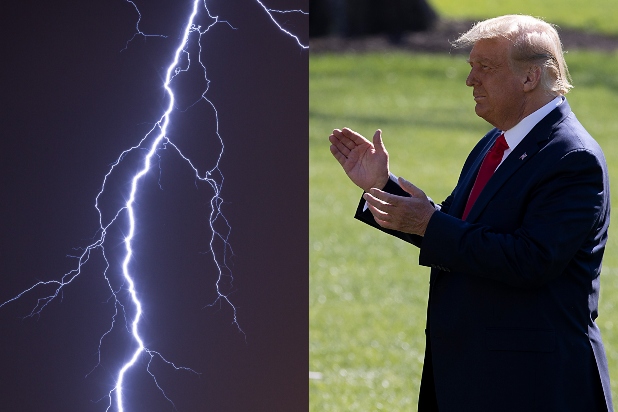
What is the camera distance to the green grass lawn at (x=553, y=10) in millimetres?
21141

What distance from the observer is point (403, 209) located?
8.95ft

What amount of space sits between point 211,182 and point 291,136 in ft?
0.92

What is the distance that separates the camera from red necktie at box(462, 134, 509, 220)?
2.94 meters

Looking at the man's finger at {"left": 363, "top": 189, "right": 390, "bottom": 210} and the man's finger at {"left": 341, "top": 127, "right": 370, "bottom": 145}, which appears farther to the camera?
the man's finger at {"left": 341, "top": 127, "right": 370, "bottom": 145}

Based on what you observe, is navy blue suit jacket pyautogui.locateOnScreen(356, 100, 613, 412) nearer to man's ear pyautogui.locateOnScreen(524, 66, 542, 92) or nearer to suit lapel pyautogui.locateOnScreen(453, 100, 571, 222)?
suit lapel pyautogui.locateOnScreen(453, 100, 571, 222)

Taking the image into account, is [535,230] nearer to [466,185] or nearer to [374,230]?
[466,185]

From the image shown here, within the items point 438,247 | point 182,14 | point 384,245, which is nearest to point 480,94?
point 438,247

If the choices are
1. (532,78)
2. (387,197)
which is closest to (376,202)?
(387,197)

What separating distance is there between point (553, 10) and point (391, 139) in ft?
36.7

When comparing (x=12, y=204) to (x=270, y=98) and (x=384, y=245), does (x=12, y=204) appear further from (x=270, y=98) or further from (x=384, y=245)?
(x=384, y=245)

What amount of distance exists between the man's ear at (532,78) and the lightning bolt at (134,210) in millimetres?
665

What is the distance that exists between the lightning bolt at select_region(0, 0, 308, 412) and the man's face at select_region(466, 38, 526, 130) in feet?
1.73

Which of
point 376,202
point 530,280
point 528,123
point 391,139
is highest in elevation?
point 391,139

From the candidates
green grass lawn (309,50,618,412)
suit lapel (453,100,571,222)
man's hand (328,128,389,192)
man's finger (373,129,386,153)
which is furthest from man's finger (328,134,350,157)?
green grass lawn (309,50,618,412)
